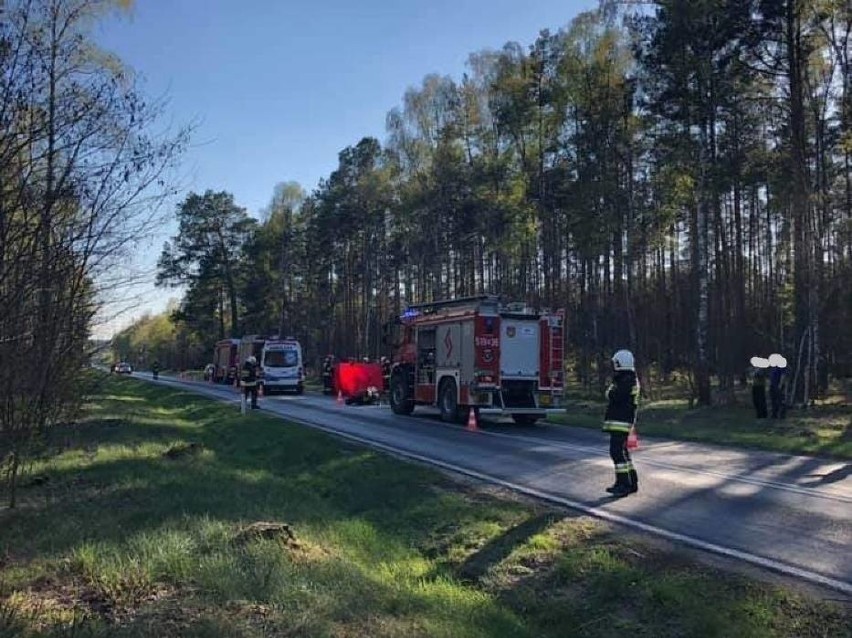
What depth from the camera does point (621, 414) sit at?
1010cm

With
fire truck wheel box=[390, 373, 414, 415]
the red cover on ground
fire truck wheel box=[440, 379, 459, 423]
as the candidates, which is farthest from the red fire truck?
the red cover on ground

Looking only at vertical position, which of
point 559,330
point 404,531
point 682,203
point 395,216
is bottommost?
point 404,531

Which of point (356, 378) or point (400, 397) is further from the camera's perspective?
point (356, 378)

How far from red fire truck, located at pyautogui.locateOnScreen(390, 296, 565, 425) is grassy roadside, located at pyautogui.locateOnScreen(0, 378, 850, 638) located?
843 cm

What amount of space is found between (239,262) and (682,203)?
5392 centimetres

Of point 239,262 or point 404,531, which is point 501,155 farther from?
point 239,262

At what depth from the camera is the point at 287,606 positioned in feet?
17.3

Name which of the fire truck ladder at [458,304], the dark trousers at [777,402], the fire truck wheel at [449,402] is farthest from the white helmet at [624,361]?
the dark trousers at [777,402]

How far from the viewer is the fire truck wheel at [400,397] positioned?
22781 millimetres

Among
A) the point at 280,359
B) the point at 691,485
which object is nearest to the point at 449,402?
the point at 691,485

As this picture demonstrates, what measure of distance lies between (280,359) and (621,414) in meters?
29.1

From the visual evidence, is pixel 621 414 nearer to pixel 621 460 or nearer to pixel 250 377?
pixel 621 460

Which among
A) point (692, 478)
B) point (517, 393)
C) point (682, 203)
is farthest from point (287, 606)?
point (682, 203)

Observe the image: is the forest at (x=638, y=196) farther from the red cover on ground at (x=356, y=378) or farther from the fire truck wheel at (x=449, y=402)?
the fire truck wheel at (x=449, y=402)
